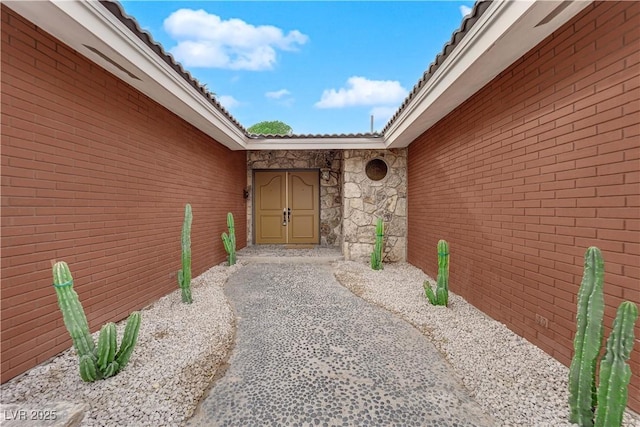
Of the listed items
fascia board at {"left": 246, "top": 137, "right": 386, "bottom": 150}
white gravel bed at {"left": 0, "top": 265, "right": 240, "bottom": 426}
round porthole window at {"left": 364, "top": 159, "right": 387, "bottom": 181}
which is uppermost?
fascia board at {"left": 246, "top": 137, "right": 386, "bottom": 150}

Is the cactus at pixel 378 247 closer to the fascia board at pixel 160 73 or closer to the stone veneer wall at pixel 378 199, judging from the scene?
the stone veneer wall at pixel 378 199

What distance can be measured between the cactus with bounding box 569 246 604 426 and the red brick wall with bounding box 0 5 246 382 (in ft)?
11.8

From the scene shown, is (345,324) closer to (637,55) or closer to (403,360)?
(403,360)

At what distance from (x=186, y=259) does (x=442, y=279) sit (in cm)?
316

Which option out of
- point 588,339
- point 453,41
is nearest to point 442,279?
point 588,339

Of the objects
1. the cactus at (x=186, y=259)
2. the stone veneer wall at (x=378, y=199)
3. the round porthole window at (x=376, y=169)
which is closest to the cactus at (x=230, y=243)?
the cactus at (x=186, y=259)

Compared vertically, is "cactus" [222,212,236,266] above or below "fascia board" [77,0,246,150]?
below

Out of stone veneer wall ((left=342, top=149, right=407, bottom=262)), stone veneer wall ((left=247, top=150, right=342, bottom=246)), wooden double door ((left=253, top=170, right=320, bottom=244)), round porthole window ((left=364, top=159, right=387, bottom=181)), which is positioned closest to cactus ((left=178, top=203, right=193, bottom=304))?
stone veneer wall ((left=342, top=149, right=407, bottom=262))

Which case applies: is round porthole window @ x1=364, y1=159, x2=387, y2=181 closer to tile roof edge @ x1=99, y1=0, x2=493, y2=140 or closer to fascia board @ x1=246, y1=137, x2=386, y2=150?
fascia board @ x1=246, y1=137, x2=386, y2=150

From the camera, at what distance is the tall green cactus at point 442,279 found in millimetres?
3195

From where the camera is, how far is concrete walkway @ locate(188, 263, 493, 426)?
161 centimetres

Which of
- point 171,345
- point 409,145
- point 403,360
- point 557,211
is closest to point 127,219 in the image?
point 171,345

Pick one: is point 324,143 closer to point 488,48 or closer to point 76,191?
point 488,48

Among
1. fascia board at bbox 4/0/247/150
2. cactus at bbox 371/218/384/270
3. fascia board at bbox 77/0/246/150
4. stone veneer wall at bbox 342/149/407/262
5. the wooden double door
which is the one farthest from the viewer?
the wooden double door
